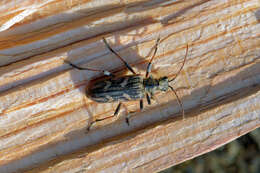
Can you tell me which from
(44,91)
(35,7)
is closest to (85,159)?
(44,91)

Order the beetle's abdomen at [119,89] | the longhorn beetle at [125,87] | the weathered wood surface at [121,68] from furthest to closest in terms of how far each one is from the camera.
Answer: the beetle's abdomen at [119,89], the longhorn beetle at [125,87], the weathered wood surface at [121,68]

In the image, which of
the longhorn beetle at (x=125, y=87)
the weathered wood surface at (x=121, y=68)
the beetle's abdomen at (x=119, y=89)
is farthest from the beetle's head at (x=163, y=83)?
the beetle's abdomen at (x=119, y=89)

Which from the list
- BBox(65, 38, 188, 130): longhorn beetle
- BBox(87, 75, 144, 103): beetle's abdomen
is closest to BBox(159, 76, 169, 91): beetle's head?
BBox(65, 38, 188, 130): longhorn beetle

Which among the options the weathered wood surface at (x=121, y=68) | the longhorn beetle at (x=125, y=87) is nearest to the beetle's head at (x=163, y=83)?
the longhorn beetle at (x=125, y=87)

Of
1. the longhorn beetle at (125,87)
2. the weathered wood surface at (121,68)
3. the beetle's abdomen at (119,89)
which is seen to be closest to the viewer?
the weathered wood surface at (121,68)

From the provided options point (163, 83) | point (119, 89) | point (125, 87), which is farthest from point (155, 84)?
point (119, 89)

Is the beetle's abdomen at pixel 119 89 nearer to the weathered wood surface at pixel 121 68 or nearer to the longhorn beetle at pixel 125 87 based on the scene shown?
the longhorn beetle at pixel 125 87

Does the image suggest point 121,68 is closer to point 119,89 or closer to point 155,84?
point 119,89

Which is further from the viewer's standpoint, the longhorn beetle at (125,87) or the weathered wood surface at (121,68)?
the longhorn beetle at (125,87)

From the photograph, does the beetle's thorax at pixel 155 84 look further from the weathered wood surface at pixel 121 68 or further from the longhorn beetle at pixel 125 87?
the weathered wood surface at pixel 121 68
